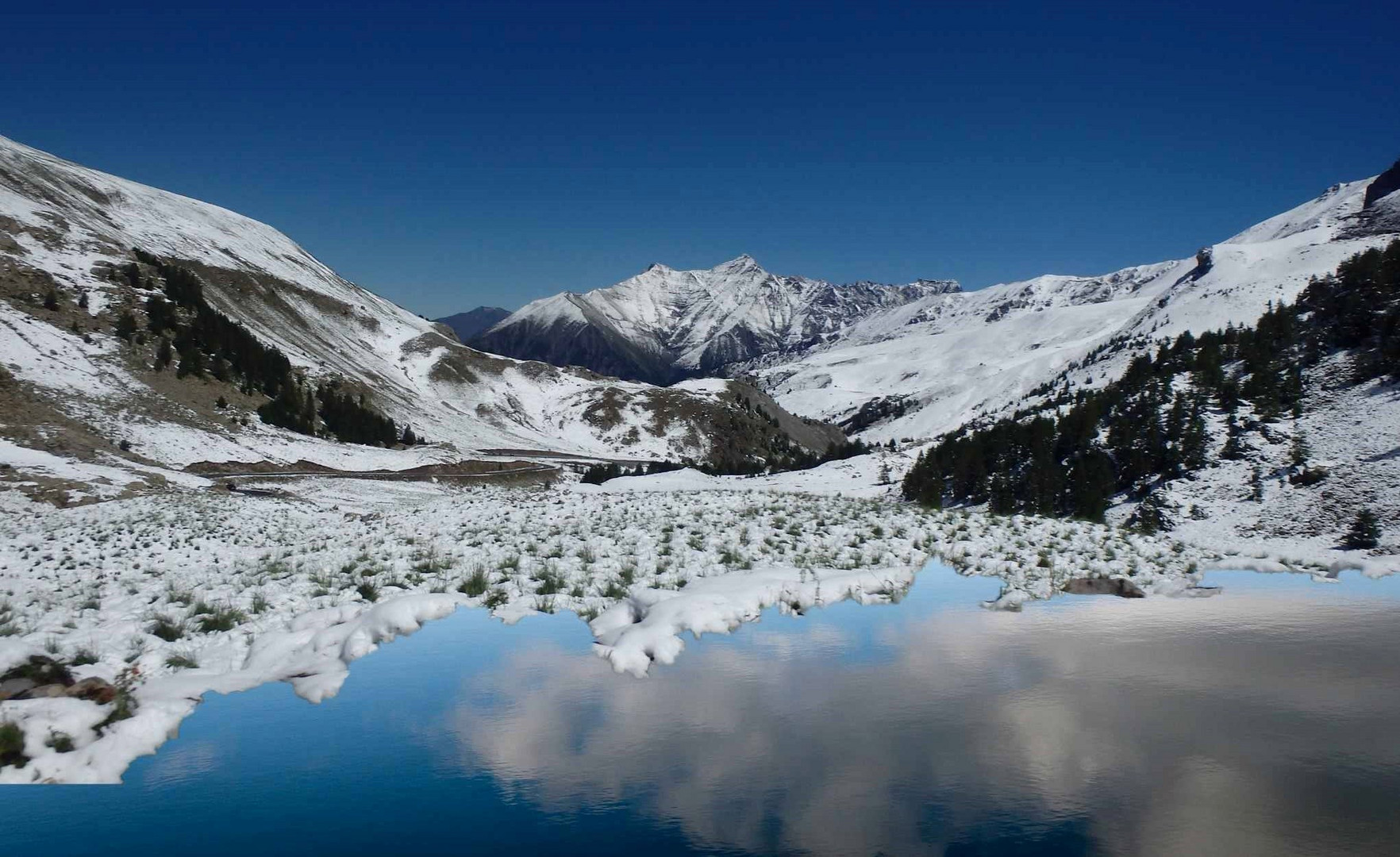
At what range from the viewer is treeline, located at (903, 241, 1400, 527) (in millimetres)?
47531

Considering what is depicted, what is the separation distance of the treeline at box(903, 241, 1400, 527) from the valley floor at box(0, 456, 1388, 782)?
2194 cm

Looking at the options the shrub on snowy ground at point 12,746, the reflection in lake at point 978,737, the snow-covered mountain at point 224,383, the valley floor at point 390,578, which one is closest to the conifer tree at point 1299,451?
the valley floor at point 390,578

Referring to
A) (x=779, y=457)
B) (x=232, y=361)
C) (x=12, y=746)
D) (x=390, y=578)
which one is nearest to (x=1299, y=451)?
(x=390, y=578)

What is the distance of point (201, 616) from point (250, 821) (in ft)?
24.9

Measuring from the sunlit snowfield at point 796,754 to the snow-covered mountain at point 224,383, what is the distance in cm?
4755

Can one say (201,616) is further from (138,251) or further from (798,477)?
(138,251)

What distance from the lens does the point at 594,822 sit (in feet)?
22.2

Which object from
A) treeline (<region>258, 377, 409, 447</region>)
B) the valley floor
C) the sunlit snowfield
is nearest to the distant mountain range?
treeline (<region>258, 377, 409, 447</region>)

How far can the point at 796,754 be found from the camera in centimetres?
804

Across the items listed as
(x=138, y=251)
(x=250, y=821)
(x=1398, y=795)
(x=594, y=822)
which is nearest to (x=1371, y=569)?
(x=1398, y=795)

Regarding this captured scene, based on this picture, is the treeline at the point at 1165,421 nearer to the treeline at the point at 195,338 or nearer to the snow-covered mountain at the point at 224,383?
the snow-covered mountain at the point at 224,383

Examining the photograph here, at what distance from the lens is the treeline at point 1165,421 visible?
4753cm

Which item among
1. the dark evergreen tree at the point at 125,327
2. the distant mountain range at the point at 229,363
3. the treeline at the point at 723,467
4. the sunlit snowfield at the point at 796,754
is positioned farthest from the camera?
the treeline at the point at 723,467

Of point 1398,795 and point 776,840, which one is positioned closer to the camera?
A: point 776,840
